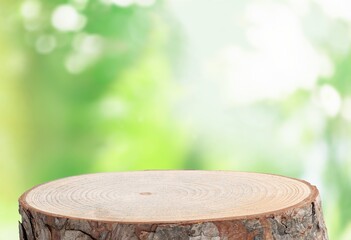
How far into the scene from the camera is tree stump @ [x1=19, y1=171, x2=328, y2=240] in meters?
1.27

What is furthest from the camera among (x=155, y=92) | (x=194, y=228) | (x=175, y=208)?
(x=155, y=92)

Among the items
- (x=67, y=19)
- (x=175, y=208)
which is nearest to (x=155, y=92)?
(x=67, y=19)

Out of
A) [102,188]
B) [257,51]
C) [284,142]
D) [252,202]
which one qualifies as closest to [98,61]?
[257,51]

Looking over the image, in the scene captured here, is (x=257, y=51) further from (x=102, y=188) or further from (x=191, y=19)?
(x=102, y=188)

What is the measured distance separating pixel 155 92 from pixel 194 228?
161 centimetres

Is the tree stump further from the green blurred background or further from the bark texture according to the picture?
the green blurred background

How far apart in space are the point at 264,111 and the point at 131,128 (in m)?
0.56

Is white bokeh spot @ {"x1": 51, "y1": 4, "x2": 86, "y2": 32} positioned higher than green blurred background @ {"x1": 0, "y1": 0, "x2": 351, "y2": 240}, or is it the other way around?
white bokeh spot @ {"x1": 51, "y1": 4, "x2": 86, "y2": 32}

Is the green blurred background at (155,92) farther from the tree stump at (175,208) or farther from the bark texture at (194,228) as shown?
the bark texture at (194,228)

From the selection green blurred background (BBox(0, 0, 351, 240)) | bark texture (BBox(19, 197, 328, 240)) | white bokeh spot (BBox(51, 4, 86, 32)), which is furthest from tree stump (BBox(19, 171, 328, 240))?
white bokeh spot (BBox(51, 4, 86, 32))

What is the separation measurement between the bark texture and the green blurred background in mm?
1427

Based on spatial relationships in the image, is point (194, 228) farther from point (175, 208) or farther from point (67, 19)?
point (67, 19)

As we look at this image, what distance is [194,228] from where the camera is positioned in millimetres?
1265

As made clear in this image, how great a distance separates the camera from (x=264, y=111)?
9.46 ft
